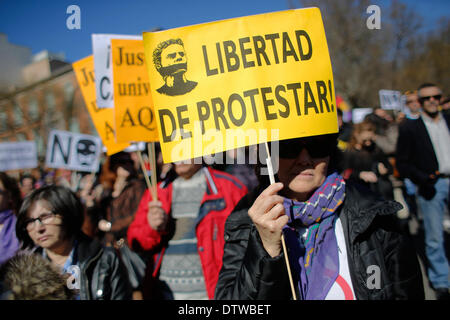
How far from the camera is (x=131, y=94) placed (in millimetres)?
2738

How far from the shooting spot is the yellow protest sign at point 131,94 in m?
2.67

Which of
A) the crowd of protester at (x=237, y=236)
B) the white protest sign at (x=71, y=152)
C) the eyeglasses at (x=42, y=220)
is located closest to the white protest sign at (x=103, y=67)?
the crowd of protester at (x=237, y=236)

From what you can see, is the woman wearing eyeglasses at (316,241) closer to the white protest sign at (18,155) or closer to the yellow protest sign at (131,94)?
the yellow protest sign at (131,94)

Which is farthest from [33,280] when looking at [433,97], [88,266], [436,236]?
[433,97]

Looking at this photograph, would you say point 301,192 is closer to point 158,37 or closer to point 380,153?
point 158,37

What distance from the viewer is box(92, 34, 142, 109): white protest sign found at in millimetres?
2838

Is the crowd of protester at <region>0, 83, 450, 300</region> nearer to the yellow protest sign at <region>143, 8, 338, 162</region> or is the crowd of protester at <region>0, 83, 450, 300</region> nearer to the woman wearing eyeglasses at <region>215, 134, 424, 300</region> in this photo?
the woman wearing eyeglasses at <region>215, 134, 424, 300</region>

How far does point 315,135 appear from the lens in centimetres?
163

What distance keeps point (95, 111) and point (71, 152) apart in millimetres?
2356

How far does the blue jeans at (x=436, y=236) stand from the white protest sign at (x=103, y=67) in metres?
3.50

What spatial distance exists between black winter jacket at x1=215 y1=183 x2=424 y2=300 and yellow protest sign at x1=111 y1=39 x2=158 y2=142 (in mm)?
1384

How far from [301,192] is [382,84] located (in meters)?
18.4

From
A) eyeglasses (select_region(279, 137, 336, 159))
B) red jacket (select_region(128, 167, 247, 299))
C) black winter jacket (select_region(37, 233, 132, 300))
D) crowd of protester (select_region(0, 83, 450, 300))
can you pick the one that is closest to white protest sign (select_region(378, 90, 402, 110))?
crowd of protester (select_region(0, 83, 450, 300))
